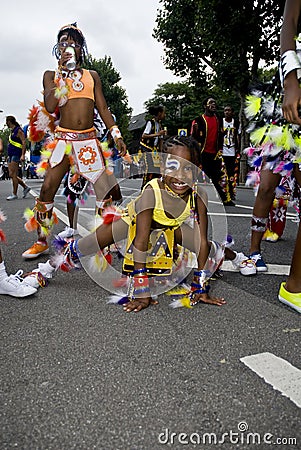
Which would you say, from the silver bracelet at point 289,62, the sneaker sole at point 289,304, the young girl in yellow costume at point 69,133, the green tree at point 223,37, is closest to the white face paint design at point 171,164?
the silver bracelet at point 289,62

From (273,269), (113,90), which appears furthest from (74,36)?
(113,90)

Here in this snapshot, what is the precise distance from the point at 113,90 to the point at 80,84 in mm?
41090

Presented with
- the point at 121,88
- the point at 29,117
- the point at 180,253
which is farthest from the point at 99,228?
the point at 121,88

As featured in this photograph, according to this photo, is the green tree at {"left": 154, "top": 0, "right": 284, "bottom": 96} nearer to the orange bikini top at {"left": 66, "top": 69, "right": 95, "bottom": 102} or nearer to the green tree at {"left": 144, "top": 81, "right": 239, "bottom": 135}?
the orange bikini top at {"left": 66, "top": 69, "right": 95, "bottom": 102}

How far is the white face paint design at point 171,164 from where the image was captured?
2615 millimetres

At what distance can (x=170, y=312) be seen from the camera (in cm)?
245

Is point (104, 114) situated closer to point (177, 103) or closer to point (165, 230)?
point (165, 230)

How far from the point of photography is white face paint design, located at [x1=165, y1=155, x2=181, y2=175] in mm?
2615

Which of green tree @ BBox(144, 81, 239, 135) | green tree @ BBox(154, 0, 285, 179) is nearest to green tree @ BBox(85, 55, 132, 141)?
green tree @ BBox(144, 81, 239, 135)

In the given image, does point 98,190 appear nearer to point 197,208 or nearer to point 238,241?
point 197,208

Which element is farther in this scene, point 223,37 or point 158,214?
point 223,37

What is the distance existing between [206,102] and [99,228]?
4854mm

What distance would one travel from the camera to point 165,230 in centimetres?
281

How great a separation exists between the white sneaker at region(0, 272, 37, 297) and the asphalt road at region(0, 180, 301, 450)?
5 cm
